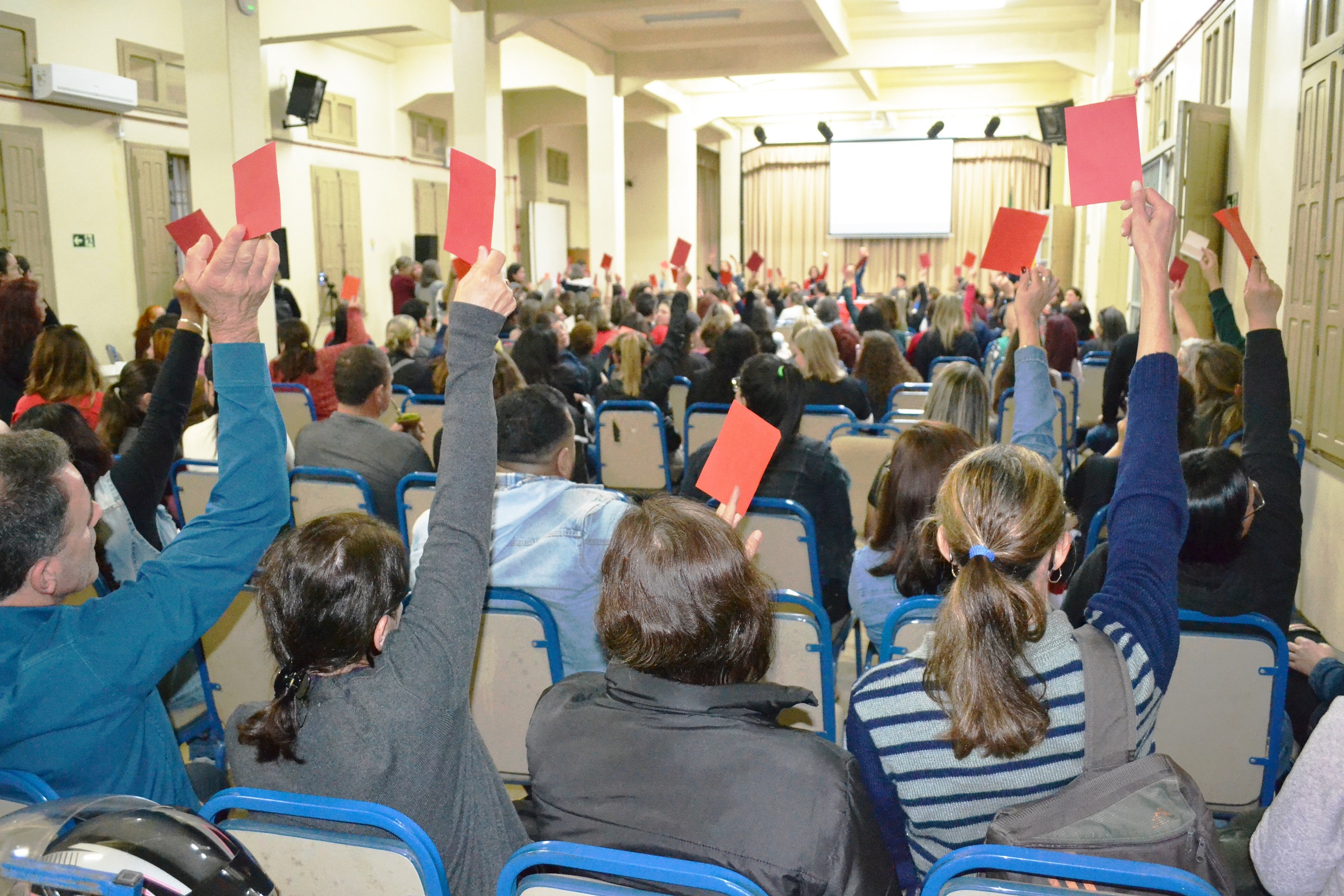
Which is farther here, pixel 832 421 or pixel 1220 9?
pixel 1220 9

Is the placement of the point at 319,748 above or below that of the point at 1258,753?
above

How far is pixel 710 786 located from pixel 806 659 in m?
1.10

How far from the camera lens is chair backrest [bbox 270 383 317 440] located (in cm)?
509

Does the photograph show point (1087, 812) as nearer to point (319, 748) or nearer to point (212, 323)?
point (319, 748)

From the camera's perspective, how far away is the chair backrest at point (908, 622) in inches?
84.7

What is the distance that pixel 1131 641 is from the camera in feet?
4.56

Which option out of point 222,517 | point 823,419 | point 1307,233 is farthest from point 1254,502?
point 1307,233

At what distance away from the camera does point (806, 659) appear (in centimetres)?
229

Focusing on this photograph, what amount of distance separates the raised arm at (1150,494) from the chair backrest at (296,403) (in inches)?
170

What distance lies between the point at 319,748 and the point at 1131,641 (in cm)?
112

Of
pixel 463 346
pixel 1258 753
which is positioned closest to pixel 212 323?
pixel 463 346

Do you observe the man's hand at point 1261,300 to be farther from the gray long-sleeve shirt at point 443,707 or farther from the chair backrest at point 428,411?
the chair backrest at point 428,411

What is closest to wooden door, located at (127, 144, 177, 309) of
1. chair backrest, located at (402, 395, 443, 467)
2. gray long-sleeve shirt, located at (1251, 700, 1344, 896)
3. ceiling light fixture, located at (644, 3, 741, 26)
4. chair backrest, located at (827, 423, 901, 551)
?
ceiling light fixture, located at (644, 3, 741, 26)

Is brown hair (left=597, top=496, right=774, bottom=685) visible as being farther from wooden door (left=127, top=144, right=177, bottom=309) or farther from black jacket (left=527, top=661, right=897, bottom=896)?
wooden door (left=127, top=144, right=177, bottom=309)
